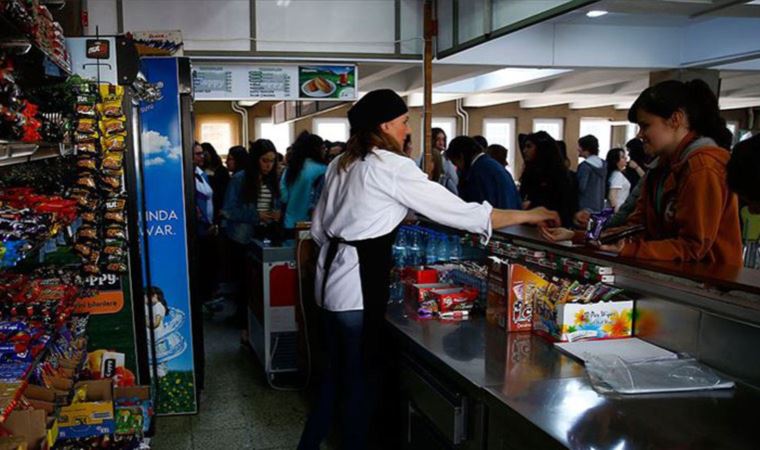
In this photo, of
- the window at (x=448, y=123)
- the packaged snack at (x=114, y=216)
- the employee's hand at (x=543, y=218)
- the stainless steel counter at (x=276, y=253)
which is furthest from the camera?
the window at (x=448, y=123)

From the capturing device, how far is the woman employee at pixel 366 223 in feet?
7.47

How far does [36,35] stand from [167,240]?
1.47 m

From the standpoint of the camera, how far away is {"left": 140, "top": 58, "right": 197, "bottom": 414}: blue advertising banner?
10.7 ft

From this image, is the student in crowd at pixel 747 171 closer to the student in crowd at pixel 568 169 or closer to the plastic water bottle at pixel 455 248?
the plastic water bottle at pixel 455 248

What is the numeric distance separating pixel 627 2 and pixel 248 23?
271cm

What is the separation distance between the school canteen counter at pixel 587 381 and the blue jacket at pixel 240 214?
2.96m

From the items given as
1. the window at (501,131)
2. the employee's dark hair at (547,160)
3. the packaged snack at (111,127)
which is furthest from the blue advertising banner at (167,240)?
the window at (501,131)

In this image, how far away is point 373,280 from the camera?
2.37 meters

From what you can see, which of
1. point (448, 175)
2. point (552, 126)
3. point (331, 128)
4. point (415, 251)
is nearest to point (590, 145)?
point (448, 175)

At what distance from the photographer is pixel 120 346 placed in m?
3.07

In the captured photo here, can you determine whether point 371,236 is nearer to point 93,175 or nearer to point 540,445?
point 540,445

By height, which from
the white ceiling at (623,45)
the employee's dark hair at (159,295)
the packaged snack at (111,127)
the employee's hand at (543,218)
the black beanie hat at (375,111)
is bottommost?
the employee's dark hair at (159,295)

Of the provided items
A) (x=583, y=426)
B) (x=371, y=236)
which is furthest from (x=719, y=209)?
(x=371, y=236)

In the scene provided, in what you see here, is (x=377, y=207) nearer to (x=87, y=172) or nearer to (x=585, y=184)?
(x=87, y=172)
